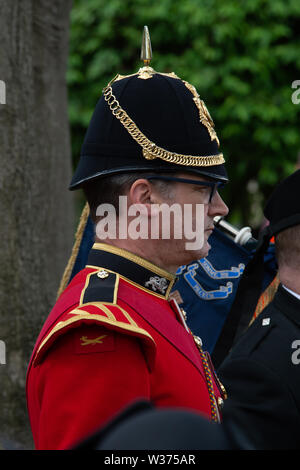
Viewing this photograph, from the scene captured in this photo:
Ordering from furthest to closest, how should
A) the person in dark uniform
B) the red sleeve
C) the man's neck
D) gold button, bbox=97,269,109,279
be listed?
the man's neck → the person in dark uniform → gold button, bbox=97,269,109,279 → the red sleeve

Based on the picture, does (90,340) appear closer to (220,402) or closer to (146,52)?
(220,402)

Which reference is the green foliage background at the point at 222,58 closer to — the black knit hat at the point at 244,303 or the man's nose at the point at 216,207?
the black knit hat at the point at 244,303

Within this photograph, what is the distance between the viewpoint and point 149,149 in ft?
6.70

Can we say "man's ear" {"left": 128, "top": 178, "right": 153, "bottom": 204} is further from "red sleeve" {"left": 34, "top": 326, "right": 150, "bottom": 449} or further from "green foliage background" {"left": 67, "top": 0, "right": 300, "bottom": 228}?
"green foliage background" {"left": 67, "top": 0, "right": 300, "bottom": 228}

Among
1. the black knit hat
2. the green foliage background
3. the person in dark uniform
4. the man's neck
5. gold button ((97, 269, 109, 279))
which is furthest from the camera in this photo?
the green foliage background

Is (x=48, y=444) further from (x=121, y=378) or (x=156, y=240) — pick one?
(x=156, y=240)

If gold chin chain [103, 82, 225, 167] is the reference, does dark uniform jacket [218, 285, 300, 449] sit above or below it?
below

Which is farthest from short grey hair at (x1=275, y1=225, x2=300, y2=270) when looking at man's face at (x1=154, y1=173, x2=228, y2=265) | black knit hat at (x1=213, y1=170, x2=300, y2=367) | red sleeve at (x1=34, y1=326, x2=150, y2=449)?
red sleeve at (x1=34, y1=326, x2=150, y2=449)

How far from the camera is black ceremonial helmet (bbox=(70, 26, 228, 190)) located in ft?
6.74

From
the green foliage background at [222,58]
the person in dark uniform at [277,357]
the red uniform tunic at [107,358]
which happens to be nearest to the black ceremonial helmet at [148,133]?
the red uniform tunic at [107,358]

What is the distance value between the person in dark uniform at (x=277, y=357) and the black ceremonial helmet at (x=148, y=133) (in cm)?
53

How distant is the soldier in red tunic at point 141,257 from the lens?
5.66ft
